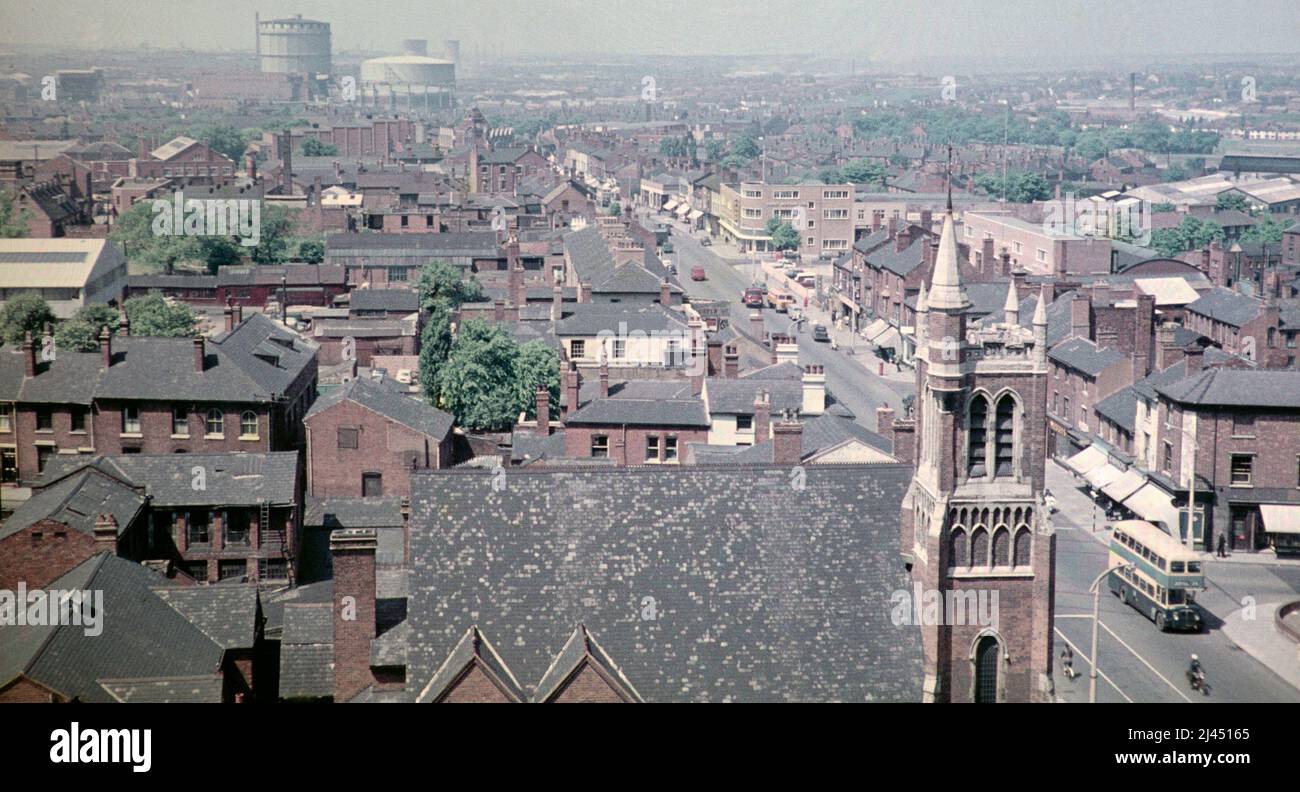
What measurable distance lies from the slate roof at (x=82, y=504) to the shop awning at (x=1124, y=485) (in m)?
31.4

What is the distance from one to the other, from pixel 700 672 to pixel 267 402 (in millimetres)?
28121

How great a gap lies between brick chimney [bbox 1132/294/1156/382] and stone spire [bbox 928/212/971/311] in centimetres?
3597

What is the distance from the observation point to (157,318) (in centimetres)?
7075

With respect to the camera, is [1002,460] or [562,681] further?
[1002,460]

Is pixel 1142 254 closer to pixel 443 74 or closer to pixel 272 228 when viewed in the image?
pixel 272 228

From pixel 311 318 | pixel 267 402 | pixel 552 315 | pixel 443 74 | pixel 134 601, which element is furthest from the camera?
pixel 443 74

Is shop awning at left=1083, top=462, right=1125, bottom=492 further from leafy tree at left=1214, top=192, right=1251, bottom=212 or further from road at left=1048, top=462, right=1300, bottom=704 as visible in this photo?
leafy tree at left=1214, top=192, right=1251, bottom=212

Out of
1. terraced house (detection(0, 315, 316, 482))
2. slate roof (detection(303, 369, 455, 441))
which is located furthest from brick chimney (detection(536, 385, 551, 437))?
terraced house (detection(0, 315, 316, 482))

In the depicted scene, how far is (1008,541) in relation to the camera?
24641mm

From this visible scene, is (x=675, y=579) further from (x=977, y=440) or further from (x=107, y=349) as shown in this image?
(x=107, y=349)

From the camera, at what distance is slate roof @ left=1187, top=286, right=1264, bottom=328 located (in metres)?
67.5

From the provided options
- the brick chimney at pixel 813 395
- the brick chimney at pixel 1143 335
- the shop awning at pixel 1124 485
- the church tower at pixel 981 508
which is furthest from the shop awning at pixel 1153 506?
the church tower at pixel 981 508

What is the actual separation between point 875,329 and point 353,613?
2424 inches
